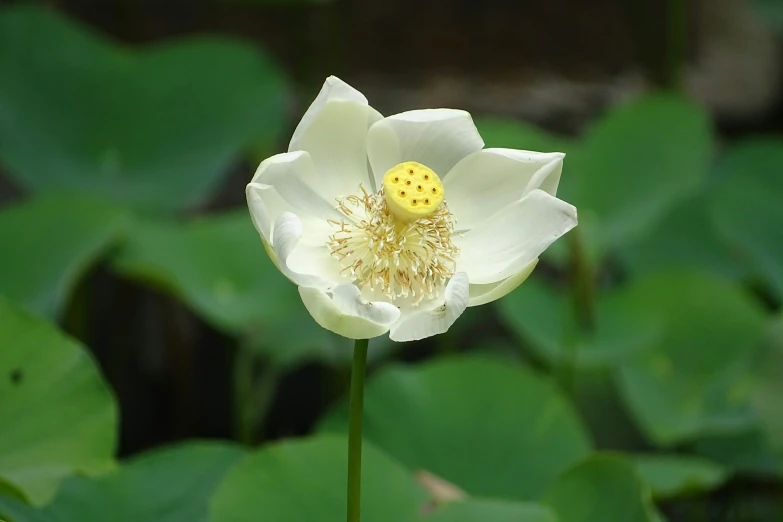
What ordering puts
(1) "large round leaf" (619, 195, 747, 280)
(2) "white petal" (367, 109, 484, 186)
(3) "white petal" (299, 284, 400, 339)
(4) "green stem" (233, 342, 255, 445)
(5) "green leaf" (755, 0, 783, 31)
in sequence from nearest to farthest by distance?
(3) "white petal" (299, 284, 400, 339)
(2) "white petal" (367, 109, 484, 186)
(4) "green stem" (233, 342, 255, 445)
(1) "large round leaf" (619, 195, 747, 280)
(5) "green leaf" (755, 0, 783, 31)

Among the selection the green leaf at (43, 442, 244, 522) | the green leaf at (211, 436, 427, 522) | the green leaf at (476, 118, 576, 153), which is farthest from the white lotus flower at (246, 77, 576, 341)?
the green leaf at (476, 118, 576, 153)

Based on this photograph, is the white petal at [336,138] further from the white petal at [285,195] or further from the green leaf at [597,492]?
the green leaf at [597,492]

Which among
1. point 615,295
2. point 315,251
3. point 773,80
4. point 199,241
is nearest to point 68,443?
point 315,251

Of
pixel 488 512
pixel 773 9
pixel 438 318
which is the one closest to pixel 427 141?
pixel 438 318

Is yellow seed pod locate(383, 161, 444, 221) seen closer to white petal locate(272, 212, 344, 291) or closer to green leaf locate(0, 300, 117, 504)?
white petal locate(272, 212, 344, 291)

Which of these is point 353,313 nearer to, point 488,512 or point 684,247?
point 488,512

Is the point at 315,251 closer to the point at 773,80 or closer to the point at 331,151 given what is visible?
the point at 331,151

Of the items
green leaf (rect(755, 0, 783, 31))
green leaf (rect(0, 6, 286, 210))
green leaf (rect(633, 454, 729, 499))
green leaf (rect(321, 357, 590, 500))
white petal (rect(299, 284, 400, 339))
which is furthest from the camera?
green leaf (rect(755, 0, 783, 31))
